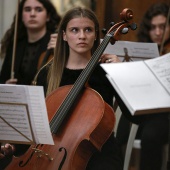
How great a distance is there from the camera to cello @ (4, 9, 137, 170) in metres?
1.76

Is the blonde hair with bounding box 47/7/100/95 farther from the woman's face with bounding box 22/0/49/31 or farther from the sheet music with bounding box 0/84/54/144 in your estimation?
the woman's face with bounding box 22/0/49/31

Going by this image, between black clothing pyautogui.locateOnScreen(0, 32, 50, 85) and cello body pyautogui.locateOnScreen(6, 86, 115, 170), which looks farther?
black clothing pyautogui.locateOnScreen(0, 32, 50, 85)

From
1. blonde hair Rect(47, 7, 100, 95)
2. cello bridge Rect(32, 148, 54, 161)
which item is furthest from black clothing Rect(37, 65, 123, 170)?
cello bridge Rect(32, 148, 54, 161)

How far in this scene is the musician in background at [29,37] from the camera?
284cm

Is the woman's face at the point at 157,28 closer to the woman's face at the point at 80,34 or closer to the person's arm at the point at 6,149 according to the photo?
the woman's face at the point at 80,34

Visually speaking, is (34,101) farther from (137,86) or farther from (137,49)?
(137,49)

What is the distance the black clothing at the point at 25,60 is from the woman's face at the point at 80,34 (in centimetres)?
75

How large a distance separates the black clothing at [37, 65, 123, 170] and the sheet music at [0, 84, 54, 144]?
A: 0.92ft

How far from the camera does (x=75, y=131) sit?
181cm

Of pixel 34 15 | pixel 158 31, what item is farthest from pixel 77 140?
pixel 34 15

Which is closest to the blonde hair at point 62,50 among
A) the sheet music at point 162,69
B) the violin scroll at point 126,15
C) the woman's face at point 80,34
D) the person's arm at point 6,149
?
the woman's face at point 80,34

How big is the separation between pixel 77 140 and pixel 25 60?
1.18 metres

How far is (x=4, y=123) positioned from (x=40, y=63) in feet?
3.48

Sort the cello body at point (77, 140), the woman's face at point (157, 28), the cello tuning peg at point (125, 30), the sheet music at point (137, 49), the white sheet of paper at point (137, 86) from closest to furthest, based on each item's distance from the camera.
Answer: the white sheet of paper at point (137, 86), the cello body at point (77, 140), the cello tuning peg at point (125, 30), the sheet music at point (137, 49), the woman's face at point (157, 28)
